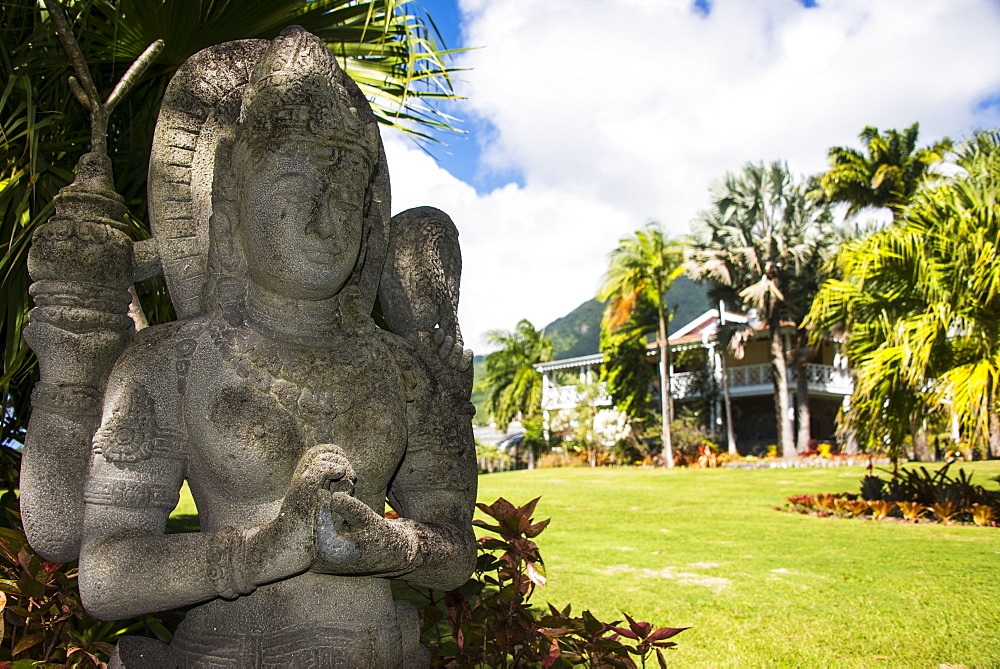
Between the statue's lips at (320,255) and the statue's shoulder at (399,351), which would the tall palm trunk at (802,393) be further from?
the statue's lips at (320,255)

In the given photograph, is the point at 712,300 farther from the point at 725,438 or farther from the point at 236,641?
the point at 236,641

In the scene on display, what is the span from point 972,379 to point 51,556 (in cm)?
915

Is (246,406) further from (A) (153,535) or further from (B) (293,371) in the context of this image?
(A) (153,535)

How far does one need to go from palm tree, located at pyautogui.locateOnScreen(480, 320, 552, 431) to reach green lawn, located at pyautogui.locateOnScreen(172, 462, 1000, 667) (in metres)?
Answer: 15.7

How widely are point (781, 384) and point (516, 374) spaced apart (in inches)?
405

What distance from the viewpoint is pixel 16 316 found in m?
3.04

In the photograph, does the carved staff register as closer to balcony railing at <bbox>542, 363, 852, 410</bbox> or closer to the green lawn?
the green lawn

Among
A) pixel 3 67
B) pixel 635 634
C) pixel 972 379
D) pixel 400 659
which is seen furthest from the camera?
pixel 972 379

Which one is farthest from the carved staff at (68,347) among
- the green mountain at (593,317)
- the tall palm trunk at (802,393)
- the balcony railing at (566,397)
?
the green mountain at (593,317)

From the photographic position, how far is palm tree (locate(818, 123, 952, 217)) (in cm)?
1955

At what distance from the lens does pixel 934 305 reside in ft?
30.1

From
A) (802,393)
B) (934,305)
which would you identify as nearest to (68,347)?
(934,305)

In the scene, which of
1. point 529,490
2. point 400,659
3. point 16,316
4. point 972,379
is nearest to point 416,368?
point 400,659

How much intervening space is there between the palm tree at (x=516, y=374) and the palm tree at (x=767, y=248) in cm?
818
